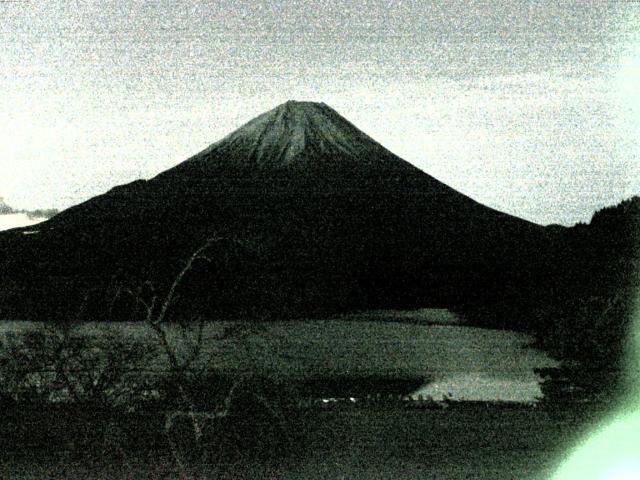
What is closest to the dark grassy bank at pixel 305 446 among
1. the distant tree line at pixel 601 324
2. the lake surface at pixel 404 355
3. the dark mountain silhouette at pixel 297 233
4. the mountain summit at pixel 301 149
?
the lake surface at pixel 404 355

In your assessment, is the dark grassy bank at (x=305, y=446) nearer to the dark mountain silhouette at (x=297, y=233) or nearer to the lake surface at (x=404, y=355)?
the lake surface at (x=404, y=355)

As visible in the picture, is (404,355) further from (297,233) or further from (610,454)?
(297,233)

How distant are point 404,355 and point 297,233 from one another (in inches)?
1043

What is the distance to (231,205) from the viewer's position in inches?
1969

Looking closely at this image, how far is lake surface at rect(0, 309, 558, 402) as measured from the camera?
7.43 meters

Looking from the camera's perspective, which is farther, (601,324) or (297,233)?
(297,233)

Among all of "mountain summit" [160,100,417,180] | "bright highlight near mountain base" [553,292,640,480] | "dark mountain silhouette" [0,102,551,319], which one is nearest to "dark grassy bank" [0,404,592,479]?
"bright highlight near mountain base" [553,292,640,480]

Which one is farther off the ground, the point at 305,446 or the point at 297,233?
the point at 305,446

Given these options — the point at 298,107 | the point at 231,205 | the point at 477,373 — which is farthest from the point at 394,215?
the point at 477,373

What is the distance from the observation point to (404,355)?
17500 mm

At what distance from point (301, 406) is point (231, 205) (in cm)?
4465

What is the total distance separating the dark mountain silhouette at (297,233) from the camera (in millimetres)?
31734

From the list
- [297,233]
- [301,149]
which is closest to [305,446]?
[297,233]

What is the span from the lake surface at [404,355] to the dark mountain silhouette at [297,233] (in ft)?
8.44
